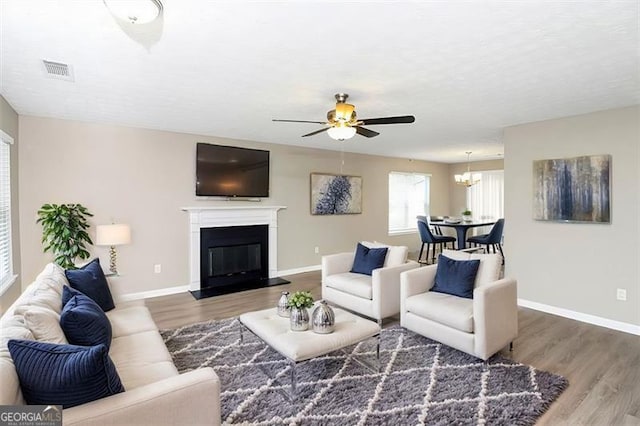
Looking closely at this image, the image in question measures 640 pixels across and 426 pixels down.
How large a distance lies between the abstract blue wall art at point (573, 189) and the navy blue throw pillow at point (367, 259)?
206 centimetres

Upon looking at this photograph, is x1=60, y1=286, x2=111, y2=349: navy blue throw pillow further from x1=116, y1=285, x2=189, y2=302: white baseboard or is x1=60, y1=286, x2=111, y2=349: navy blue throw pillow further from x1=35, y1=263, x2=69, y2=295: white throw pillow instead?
x1=116, y1=285, x2=189, y2=302: white baseboard

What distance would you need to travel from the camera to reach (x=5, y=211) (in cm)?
352

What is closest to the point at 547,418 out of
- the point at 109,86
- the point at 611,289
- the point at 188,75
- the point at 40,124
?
the point at 611,289

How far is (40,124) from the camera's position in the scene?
4043 millimetres

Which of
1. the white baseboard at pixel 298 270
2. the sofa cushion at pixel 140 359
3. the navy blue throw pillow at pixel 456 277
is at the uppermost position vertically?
the navy blue throw pillow at pixel 456 277

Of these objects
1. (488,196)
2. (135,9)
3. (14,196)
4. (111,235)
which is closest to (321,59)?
(135,9)

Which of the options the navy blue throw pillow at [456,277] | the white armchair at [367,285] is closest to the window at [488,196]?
the white armchair at [367,285]

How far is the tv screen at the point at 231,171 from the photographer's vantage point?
5.18m

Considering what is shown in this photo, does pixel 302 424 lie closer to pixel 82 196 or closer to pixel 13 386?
pixel 13 386

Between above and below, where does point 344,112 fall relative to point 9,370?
above

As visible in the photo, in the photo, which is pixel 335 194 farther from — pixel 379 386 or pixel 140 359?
pixel 140 359

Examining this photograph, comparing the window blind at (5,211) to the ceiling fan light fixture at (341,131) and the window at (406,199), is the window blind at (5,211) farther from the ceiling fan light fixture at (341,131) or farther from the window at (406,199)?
the window at (406,199)

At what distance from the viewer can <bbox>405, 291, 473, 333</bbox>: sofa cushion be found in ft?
9.26

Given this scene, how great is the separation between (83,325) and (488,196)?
8.99 m
